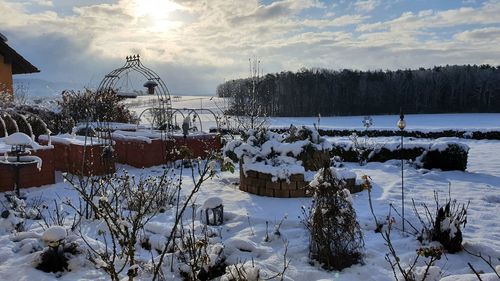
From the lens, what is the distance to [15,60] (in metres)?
17.5

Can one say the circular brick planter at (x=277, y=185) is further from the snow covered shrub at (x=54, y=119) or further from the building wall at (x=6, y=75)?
the building wall at (x=6, y=75)

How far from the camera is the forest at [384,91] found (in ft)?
146

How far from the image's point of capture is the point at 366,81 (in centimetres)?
4819

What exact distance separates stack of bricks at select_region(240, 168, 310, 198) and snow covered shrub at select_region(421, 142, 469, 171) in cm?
448

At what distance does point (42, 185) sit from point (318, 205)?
5.98 meters

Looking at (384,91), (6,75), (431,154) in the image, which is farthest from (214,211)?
(384,91)

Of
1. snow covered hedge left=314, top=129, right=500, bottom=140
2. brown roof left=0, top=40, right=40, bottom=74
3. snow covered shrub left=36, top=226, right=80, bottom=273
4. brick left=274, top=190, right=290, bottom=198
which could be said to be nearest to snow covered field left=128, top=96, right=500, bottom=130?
snow covered hedge left=314, top=129, right=500, bottom=140

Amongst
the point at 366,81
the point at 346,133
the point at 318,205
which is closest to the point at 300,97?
the point at 366,81

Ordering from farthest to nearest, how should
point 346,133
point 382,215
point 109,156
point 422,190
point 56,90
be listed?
point 346,133
point 56,90
point 109,156
point 422,190
point 382,215

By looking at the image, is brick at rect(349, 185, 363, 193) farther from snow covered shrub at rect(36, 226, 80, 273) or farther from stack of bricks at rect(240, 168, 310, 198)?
snow covered shrub at rect(36, 226, 80, 273)

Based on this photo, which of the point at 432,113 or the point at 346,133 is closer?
the point at 346,133

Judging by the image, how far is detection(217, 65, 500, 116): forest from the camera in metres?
44.4

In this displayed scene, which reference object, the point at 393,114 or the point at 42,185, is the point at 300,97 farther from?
the point at 42,185

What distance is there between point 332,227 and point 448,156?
6676mm
